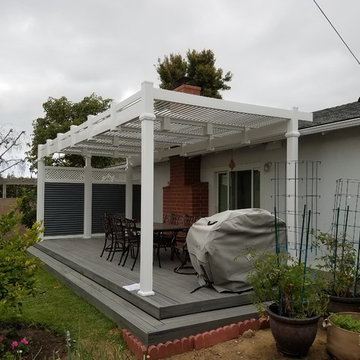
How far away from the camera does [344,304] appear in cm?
457

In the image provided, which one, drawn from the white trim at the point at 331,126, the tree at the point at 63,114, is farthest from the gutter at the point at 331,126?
the tree at the point at 63,114

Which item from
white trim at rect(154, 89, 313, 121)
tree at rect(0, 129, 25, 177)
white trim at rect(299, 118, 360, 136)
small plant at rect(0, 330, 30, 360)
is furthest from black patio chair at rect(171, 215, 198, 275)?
tree at rect(0, 129, 25, 177)

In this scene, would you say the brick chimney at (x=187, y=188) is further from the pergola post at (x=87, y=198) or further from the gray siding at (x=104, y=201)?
the pergola post at (x=87, y=198)

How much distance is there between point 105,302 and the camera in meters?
5.07

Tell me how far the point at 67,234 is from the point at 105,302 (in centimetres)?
640

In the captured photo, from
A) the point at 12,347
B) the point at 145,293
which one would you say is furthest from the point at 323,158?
the point at 12,347

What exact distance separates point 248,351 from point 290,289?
0.83 meters

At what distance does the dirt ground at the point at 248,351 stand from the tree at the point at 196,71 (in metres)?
19.2

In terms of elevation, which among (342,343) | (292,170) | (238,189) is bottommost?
(342,343)

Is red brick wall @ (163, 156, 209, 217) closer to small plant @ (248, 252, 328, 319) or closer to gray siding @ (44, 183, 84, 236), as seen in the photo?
gray siding @ (44, 183, 84, 236)

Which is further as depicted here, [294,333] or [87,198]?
[87,198]

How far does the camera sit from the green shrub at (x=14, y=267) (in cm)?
336

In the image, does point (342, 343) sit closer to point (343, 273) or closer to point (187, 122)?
point (343, 273)

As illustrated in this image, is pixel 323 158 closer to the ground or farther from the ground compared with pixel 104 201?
farther from the ground
